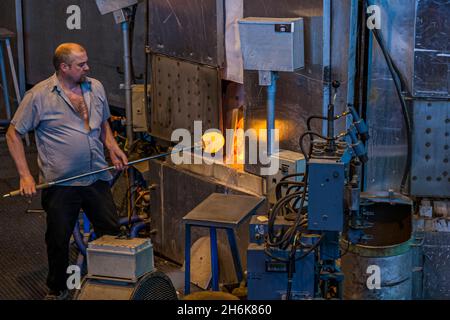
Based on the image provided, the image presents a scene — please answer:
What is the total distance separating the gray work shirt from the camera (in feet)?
15.2

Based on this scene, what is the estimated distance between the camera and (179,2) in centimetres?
521

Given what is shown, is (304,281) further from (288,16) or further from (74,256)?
(74,256)

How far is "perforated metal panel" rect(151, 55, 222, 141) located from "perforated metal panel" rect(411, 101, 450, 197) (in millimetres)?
1167

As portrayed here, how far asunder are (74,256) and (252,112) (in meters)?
1.64

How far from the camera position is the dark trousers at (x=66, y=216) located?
4.69 meters

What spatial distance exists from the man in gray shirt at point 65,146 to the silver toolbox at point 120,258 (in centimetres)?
73

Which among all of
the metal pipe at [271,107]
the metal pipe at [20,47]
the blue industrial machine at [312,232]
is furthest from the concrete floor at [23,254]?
the metal pipe at [20,47]

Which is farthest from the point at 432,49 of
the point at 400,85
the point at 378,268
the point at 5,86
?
the point at 5,86

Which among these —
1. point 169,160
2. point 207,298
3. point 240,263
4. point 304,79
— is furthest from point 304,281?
point 169,160

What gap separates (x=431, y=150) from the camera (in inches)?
179

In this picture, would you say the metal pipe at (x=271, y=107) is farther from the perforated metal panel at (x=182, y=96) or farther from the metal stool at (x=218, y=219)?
the perforated metal panel at (x=182, y=96)

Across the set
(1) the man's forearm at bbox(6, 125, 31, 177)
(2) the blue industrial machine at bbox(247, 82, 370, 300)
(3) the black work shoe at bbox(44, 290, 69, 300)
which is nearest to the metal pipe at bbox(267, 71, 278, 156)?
(2) the blue industrial machine at bbox(247, 82, 370, 300)

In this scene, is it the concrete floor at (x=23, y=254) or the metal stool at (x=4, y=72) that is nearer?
the concrete floor at (x=23, y=254)

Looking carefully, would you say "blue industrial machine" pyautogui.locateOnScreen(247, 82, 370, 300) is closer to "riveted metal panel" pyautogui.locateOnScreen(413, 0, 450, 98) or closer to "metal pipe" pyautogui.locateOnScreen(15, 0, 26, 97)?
"riveted metal panel" pyautogui.locateOnScreen(413, 0, 450, 98)
